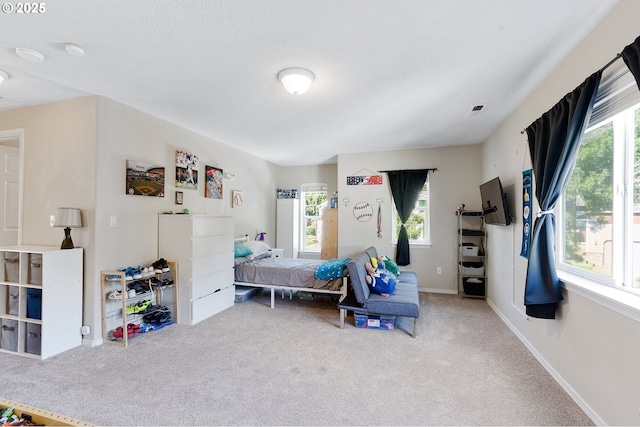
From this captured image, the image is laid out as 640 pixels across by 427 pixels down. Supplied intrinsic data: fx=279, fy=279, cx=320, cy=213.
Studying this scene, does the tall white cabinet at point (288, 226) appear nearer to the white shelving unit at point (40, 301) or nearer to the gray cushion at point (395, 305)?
the gray cushion at point (395, 305)

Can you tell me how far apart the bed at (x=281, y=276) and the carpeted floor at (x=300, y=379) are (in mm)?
621

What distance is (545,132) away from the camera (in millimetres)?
2303

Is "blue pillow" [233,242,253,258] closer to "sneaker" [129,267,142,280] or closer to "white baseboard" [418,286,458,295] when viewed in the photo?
"sneaker" [129,267,142,280]

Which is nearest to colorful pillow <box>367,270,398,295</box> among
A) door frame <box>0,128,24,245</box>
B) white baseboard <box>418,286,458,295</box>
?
white baseboard <box>418,286,458,295</box>

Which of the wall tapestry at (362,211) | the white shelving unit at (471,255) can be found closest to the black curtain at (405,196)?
the wall tapestry at (362,211)

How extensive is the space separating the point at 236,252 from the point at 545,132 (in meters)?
4.07

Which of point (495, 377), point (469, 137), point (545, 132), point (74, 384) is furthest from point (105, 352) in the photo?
point (469, 137)

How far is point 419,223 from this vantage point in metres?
5.03

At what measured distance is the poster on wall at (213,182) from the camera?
4258mm

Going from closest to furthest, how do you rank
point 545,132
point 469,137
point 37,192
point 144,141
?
1. point 545,132
2. point 37,192
3. point 144,141
4. point 469,137

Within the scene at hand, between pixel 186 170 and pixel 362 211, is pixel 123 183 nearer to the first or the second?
pixel 186 170

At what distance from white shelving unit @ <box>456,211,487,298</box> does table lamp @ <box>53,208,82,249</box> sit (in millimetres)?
5015

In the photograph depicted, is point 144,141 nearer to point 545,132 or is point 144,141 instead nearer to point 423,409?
point 423,409

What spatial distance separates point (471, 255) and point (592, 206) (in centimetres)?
259
